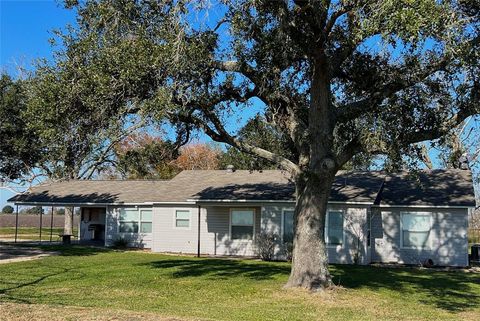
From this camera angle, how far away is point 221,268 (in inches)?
782

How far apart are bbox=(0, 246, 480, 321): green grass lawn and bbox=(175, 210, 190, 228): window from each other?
6207 mm

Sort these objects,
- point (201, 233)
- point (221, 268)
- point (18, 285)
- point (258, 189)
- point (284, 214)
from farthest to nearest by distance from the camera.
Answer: point (201, 233) < point (258, 189) < point (284, 214) < point (221, 268) < point (18, 285)

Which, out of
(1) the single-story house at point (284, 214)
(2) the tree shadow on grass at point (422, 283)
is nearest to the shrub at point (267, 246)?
(1) the single-story house at point (284, 214)

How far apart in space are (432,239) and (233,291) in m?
12.2

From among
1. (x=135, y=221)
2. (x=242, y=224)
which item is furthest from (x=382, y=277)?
(x=135, y=221)

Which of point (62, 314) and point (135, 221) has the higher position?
point (135, 221)

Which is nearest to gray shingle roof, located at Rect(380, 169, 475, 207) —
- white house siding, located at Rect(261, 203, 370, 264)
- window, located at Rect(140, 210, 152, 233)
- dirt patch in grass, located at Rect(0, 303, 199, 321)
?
white house siding, located at Rect(261, 203, 370, 264)

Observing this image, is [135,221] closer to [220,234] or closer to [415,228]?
[220,234]

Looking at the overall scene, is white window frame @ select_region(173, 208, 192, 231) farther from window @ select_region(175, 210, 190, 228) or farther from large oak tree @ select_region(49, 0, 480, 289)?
large oak tree @ select_region(49, 0, 480, 289)

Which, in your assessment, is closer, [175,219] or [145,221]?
[175,219]

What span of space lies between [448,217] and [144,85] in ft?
51.5

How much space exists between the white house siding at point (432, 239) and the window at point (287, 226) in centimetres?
355

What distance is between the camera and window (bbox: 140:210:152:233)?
29.7 m

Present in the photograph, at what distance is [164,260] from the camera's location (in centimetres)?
2264
